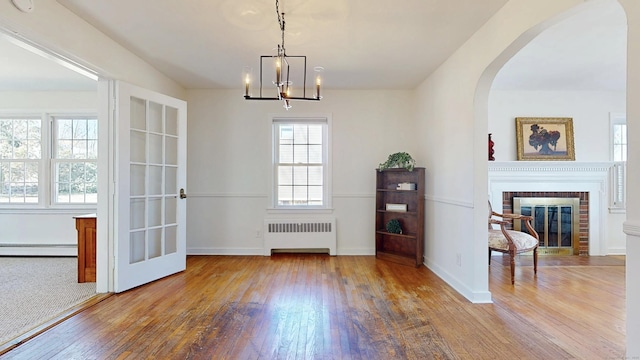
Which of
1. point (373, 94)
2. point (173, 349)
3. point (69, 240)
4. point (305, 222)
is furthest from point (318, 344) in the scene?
point (69, 240)

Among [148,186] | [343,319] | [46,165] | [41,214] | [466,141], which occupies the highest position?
[466,141]

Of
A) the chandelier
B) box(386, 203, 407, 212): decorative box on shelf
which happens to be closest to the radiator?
box(386, 203, 407, 212): decorative box on shelf

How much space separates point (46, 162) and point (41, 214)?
31.3 inches

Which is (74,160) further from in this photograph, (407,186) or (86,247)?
(407,186)

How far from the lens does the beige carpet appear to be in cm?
247

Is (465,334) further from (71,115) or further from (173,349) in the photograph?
(71,115)

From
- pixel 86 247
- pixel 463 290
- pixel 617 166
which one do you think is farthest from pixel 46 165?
pixel 617 166

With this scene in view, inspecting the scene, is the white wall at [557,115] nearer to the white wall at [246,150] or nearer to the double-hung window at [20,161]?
the white wall at [246,150]

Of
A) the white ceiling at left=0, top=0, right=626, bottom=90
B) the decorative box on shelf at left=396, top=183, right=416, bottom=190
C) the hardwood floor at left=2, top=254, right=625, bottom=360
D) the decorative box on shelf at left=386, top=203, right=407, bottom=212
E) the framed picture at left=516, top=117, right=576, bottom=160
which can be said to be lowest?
the hardwood floor at left=2, top=254, right=625, bottom=360

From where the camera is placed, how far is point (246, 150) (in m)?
4.72

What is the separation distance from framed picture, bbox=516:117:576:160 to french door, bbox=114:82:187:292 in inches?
192

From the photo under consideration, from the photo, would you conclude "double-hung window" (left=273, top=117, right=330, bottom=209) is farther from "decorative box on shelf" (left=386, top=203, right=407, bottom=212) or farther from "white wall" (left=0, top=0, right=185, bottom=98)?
"white wall" (left=0, top=0, right=185, bottom=98)

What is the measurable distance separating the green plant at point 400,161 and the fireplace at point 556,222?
1.86 meters

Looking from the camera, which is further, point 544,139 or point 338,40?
point 544,139
